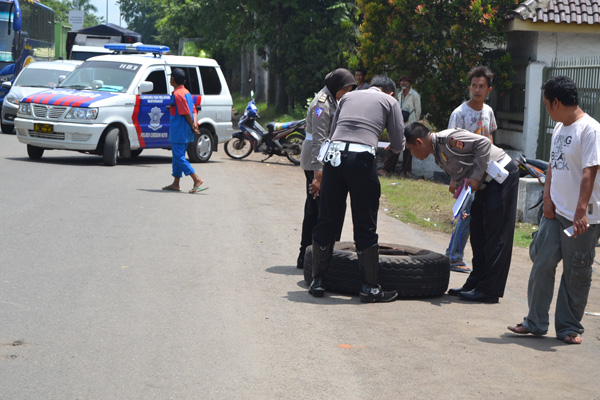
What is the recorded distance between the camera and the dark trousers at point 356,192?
21.5 feet

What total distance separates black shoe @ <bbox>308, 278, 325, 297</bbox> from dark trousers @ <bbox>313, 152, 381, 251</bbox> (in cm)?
46

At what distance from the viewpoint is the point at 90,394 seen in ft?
14.2

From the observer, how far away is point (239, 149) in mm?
19672

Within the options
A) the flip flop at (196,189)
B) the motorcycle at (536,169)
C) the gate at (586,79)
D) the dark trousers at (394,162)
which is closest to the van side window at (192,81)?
the dark trousers at (394,162)

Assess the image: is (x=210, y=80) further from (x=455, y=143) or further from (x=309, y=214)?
(x=455, y=143)

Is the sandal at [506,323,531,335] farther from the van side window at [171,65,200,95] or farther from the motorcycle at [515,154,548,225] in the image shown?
the van side window at [171,65,200,95]

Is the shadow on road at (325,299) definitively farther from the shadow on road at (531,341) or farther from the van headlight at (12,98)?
the van headlight at (12,98)

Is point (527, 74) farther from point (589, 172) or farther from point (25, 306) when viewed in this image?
point (25, 306)

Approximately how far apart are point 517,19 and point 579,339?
11.1m

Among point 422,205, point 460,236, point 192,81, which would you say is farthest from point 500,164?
point 192,81

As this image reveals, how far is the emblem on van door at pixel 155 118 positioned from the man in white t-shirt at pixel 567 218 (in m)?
11.7

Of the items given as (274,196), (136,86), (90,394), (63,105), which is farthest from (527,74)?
(90,394)

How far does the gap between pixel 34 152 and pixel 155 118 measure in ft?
7.97

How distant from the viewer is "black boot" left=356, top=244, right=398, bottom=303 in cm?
662
